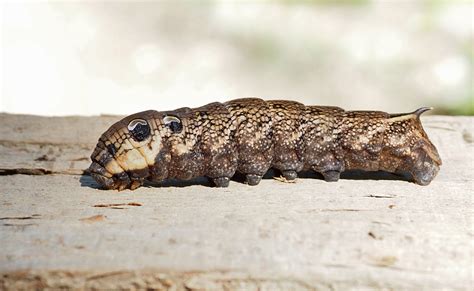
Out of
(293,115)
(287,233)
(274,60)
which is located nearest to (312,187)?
(293,115)

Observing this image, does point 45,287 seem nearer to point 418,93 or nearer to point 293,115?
point 293,115

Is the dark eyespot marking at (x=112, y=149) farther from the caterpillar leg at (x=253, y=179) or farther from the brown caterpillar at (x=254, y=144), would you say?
the caterpillar leg at (x=253, y=179)

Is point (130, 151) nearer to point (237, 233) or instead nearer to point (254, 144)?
point (254, 144)

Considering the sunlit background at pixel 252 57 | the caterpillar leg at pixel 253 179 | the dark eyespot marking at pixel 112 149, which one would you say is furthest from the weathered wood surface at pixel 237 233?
the sunlit background at pixel 252 57

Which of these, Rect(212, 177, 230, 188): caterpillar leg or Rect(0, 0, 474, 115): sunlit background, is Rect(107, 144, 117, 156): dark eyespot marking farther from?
Rect(0, 0, 474, 115): sunlit background

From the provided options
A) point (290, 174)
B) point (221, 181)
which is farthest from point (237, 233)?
point (290, 174)

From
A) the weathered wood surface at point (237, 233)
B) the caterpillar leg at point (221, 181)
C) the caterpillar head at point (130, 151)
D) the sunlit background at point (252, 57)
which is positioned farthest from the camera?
the sunlit background at point (252, 57)

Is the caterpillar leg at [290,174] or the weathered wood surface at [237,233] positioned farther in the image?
the caterpillar leg at [290,174]
